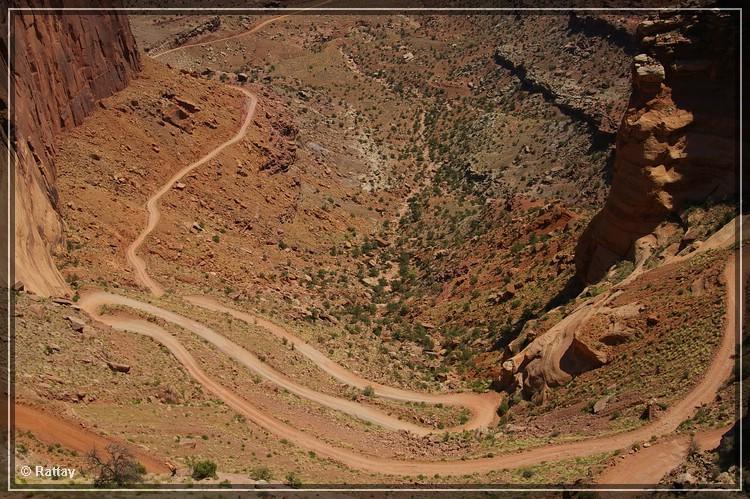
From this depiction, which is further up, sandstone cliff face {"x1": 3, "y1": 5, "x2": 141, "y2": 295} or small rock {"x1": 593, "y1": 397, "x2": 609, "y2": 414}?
sandstone cliff face {"x1": 3, "y1": 5, "x2": 141, "y2": 295}

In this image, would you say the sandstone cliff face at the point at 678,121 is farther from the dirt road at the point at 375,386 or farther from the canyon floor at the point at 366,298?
the dirt road at the point at 375,386

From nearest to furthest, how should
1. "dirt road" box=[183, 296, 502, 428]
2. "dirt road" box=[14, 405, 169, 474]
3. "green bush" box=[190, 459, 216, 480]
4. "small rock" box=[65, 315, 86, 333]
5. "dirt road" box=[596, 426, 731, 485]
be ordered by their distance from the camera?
"dirt road" box=[596, 426, 731, 485] → "dirt road" box=[14, 405, 169, 474] → "green bush" box=[190, 459, 216, 480] → "small rock" box=[65, 315, 86, 333] → "dirt road" box=[183, 296, 502, 428]

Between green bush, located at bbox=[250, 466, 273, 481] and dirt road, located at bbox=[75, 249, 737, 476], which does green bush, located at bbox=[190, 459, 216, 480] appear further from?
dirt road, located at bbox=[75, 249, 737, 476]

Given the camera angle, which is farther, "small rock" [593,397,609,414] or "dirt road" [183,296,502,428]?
"dirt road" [183,296,502,428]

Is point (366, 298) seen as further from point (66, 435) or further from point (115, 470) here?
point (115, 470)

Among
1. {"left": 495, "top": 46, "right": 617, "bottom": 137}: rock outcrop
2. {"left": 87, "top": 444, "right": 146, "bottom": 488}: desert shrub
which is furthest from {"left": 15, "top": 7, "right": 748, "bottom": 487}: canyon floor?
{"left": 495, "top": 46, "right": 617, "bottom": 137}: rock outcrop

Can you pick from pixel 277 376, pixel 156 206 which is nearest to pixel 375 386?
pixel 277 376

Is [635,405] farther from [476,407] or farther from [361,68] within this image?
[361,68]

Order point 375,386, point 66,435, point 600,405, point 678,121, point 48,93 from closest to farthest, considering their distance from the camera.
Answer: point 66,435
point 600,405
point 678,121
point 375,386
point 48,93
